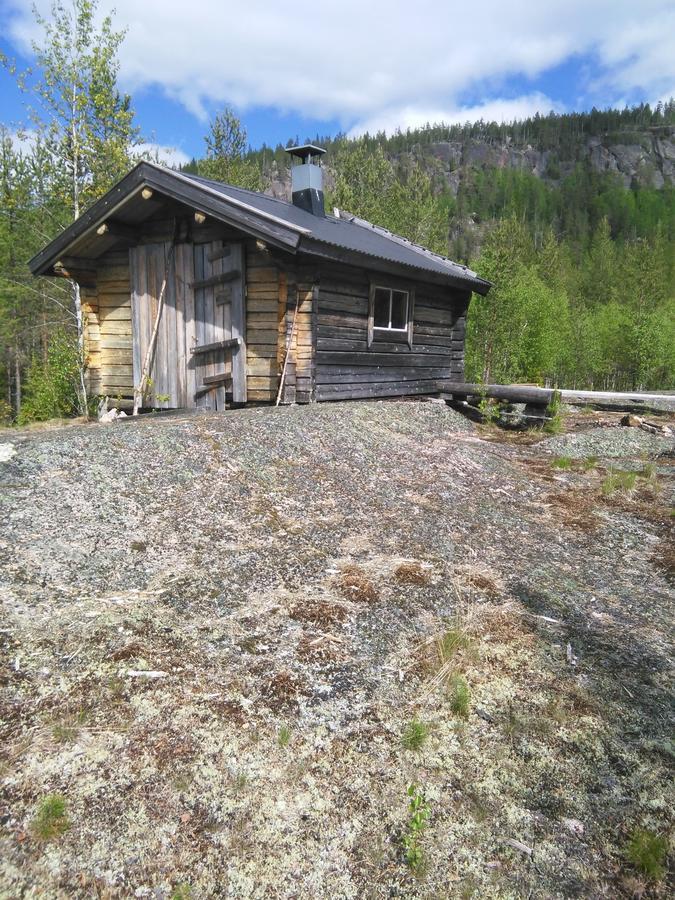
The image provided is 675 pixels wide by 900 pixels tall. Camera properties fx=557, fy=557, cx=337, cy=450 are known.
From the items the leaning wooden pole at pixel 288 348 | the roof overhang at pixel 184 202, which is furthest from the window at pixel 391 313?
the roof overhang at pixel 184 202

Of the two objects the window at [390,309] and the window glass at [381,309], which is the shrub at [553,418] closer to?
the window at [390,309]

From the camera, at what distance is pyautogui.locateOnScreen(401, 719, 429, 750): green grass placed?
253 cm

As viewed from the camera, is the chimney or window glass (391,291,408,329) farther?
the chimney

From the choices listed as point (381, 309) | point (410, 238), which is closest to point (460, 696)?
point (381, 309)

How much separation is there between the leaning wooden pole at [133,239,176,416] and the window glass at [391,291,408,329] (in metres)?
4.62

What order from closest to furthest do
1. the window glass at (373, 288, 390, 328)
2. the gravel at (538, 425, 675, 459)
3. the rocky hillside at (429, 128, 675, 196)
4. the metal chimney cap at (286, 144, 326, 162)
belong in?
the gravel at (538, 425, 675, 459) < the window glass at (373, 288, 390, 328) < the metal chimney cap at (286, 144, 326, 162) < the rocky hillside at (429, 128, 675, 196)

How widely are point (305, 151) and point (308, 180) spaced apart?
574 mm

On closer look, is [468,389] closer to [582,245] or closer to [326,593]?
[326,593]

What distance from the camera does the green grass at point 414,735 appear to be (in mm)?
2529

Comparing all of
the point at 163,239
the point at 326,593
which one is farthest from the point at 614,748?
the point at 163,239

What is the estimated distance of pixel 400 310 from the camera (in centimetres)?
1200

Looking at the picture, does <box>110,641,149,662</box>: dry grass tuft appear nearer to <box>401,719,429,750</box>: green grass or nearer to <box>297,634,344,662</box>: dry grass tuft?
<box>297,634,344,662</box>: dry grass tuft

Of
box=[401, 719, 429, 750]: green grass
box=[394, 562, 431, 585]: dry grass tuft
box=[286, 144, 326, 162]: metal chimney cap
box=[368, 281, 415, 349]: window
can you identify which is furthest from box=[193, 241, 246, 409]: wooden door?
box=[401, 719, 429, 750]: green grass

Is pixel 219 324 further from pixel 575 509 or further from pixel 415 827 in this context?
pixel 415 827
